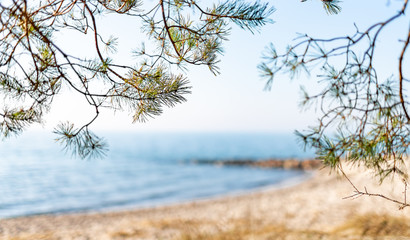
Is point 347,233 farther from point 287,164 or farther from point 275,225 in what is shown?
point 287,164

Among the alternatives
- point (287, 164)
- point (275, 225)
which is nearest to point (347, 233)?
point (275, 225)

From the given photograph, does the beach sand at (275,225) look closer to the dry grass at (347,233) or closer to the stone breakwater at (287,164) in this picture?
the dry grass at (347,233)

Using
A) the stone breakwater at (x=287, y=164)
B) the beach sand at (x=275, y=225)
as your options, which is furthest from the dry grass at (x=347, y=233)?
the stone breakwater at (x=287, y=164)

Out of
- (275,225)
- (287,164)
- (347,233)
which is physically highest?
(287,164)

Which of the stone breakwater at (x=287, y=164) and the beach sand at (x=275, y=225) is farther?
the stone breakwater at (x=287, y=164)

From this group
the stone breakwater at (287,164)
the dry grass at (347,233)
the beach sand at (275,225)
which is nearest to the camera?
the dry grass at (347,233)

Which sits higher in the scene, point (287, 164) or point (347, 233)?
point (287, 164)

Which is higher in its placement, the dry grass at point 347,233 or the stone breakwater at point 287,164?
the stone breakwater at point 287,164

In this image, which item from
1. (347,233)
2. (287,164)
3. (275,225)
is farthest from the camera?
(287,164)

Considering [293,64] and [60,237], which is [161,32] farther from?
[60,237]

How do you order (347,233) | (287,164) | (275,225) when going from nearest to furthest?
1. (347,233)
2. (275,225)
3. (287,164)

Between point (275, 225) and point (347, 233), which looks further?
point (275, 225)

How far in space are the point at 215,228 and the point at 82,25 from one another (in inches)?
139

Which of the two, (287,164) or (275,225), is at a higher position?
(287,164)
